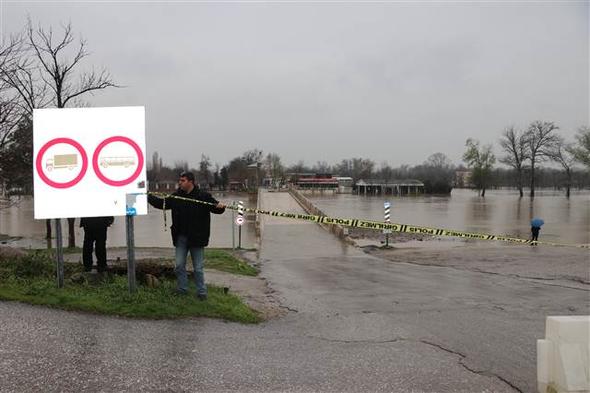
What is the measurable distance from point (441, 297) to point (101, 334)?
6.16m

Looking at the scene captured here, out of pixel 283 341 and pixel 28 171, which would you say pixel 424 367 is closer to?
pixel 283 341

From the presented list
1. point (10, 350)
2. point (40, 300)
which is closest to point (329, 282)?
point (40, 300)

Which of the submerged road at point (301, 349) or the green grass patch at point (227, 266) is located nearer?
the submerged road at point (301, 349)

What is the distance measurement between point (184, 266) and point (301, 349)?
93.4 inches

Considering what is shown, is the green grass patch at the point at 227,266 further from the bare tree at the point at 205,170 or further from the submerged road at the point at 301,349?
the bare tree at the point at 205,170

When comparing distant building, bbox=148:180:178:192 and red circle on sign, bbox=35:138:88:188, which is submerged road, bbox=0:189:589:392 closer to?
red circle on sign, bbox=35:138:88:188

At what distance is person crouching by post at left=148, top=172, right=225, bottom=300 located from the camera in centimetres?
725

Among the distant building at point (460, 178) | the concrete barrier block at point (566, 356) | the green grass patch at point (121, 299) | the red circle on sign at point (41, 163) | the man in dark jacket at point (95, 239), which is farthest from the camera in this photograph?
the distant building at point (460, 178)

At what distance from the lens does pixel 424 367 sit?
520 centimetres

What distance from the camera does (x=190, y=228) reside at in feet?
24.0

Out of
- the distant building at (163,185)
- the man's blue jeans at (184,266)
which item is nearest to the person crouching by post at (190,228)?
the man's blue jeans at (184,266)

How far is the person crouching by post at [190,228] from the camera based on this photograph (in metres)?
7.25

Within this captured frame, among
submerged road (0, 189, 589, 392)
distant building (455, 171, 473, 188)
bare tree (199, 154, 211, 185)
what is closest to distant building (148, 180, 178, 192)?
bare tree (199, 154, 211, 185)

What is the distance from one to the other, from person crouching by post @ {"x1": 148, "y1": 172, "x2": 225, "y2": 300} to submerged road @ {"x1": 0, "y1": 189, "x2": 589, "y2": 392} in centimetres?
95
